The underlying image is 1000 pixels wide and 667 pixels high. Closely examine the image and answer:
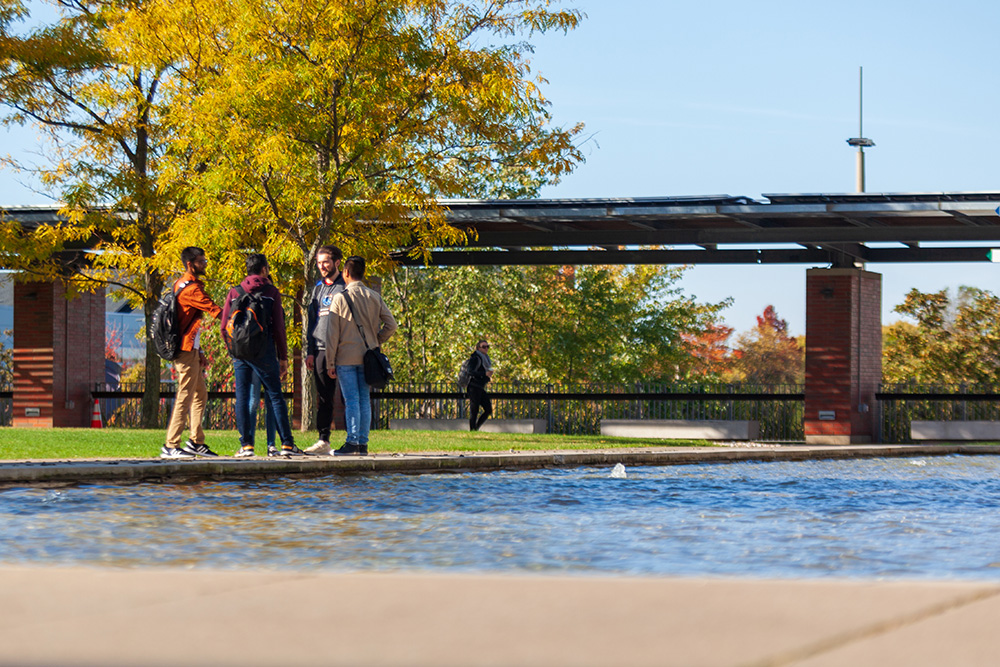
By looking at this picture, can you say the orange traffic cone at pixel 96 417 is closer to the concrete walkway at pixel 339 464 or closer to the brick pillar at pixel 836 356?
the brick pillar at pixel 836 356

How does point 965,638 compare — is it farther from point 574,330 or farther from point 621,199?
point 574,330

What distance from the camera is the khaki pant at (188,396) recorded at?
1145 centimetres

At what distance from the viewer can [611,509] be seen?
8.59 m

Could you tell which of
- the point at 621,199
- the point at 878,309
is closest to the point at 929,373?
the point at 878,309

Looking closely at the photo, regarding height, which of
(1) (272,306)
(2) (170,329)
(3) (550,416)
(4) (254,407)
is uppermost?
(1) (272,306)

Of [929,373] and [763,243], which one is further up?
[763,243]

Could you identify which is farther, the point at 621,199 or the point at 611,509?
the point at 621,199

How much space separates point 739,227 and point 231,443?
10.3 m

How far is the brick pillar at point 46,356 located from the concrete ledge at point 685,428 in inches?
394

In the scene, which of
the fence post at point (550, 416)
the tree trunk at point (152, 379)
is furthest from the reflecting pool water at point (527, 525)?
the fence post at point (550, 416)

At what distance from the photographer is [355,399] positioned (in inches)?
472

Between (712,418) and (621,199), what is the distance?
20.1ft

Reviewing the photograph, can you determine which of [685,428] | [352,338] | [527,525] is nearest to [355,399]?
[352,338]

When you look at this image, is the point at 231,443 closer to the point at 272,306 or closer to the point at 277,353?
the point at 277,353
